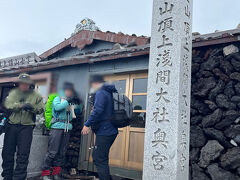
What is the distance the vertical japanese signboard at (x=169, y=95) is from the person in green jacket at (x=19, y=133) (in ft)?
7.04

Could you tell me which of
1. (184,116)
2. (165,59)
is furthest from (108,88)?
(184,116)

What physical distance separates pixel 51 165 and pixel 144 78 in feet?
9.01

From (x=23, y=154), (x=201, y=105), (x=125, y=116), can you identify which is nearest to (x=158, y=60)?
(x=125, y=116)

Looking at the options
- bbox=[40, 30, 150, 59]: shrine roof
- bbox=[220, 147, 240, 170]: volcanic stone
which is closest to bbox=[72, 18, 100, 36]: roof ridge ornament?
bbox=[40, 30, 150, 59]: shrine roof

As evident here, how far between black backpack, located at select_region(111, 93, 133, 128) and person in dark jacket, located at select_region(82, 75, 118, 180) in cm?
6

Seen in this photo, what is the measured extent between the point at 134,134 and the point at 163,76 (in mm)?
2224

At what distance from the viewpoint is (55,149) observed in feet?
15.8

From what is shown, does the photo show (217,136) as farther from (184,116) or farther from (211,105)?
(184,116)

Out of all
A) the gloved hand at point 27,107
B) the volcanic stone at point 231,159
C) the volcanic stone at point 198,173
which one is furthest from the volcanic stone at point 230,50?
the gloved hand at point 27,107

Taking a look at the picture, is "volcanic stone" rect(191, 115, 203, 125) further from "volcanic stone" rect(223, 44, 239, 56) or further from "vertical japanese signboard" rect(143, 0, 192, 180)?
"volcanic stone" rect(223, 44, 239, 56)

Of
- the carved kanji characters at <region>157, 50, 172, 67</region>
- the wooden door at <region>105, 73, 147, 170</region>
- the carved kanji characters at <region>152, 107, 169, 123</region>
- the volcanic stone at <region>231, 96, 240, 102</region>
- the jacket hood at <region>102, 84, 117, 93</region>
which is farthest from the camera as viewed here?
the wooden door at <region>105, 73, 147, 170</region>

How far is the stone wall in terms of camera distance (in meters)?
4.11

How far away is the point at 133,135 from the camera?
5.38 meters

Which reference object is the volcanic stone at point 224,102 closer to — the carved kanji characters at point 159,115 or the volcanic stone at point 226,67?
the volcanic stone at point 226,67
